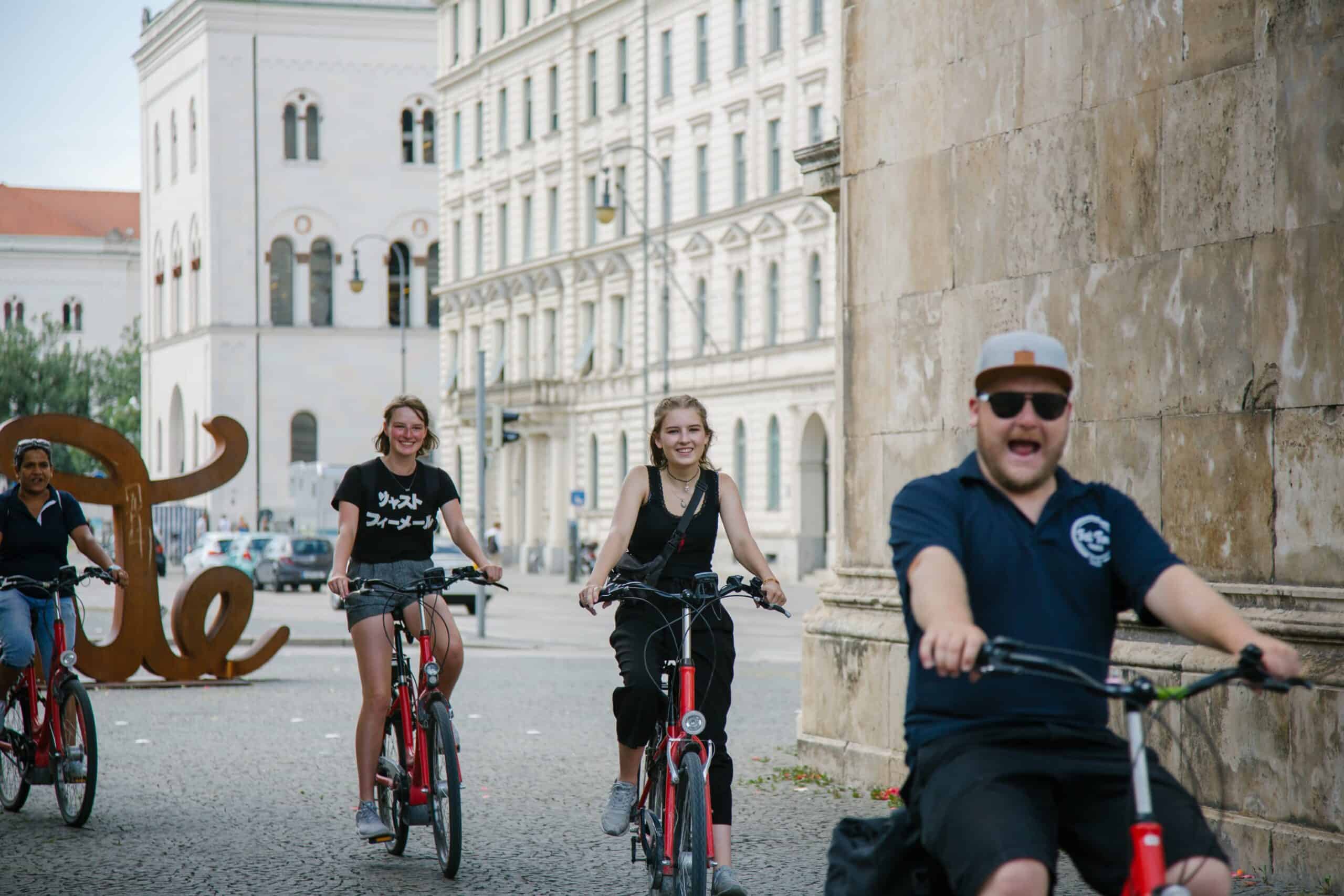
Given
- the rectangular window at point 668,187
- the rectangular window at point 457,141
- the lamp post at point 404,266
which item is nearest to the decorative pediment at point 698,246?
the rectangular window at point 668,187

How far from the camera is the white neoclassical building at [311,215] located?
83.1 m

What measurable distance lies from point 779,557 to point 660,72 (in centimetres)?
1491

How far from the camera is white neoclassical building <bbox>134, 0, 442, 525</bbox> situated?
273 feet

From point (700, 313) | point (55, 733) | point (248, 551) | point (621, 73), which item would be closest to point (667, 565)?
point (55, 733)

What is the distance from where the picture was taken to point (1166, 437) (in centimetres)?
820

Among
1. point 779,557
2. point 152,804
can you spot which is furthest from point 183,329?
point 152,804

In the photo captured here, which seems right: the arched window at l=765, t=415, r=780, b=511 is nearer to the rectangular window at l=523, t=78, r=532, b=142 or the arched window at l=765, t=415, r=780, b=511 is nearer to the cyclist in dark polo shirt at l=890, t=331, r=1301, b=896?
the rectangular window at l=523, t=78, r=532, b=142

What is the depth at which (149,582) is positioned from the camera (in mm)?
16656

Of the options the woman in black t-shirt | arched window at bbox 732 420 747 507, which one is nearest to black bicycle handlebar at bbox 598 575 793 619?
the woman in black t-shirt

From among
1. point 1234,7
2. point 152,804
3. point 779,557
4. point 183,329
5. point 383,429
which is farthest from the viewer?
point 183,329

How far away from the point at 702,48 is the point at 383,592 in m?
47.8

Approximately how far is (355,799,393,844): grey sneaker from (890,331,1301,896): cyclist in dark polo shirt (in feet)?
14.1

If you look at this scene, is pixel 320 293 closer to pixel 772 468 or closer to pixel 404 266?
pixel 404 266

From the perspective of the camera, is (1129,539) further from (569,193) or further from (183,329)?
(183,329)
